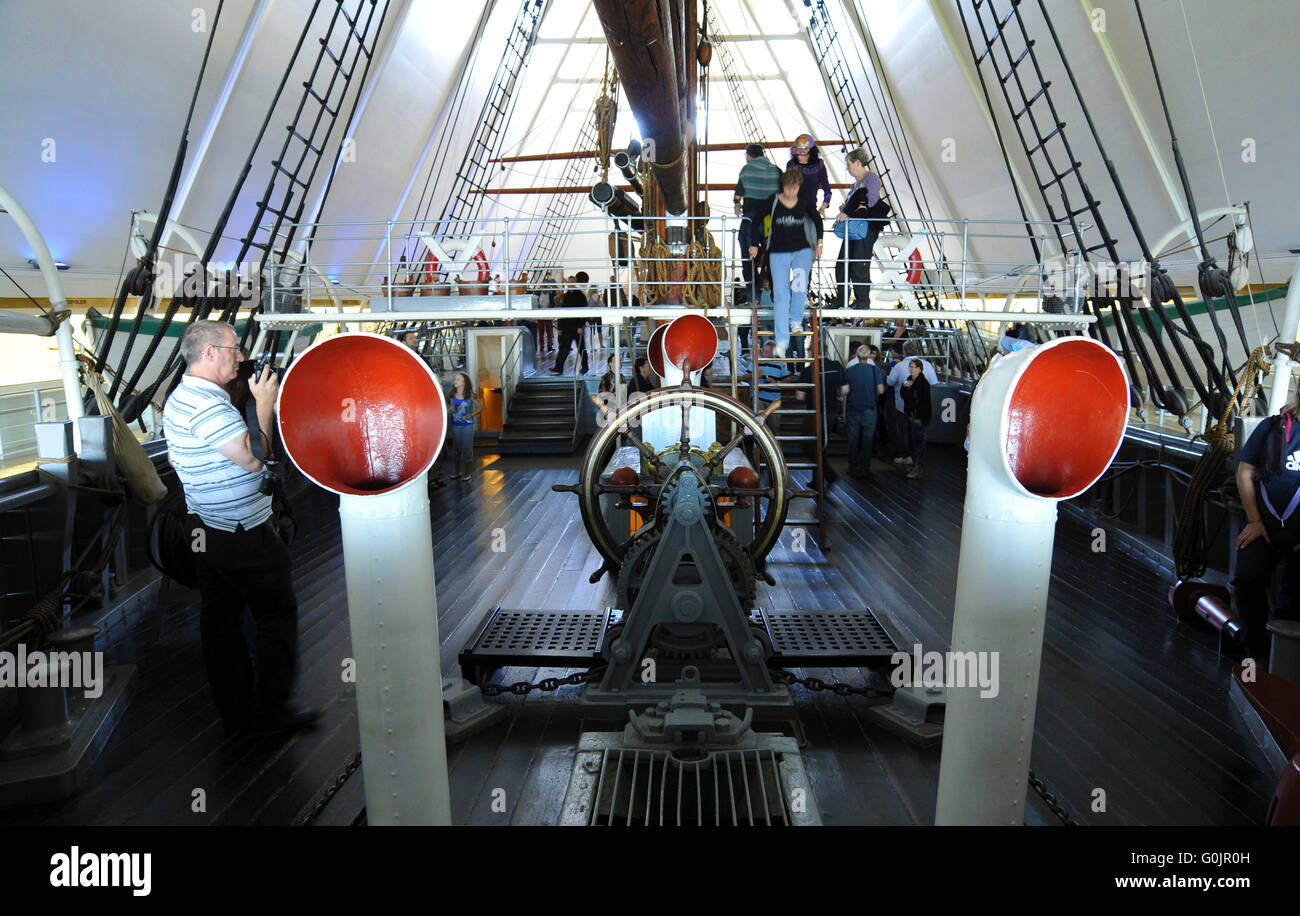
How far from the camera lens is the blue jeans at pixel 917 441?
8.14m

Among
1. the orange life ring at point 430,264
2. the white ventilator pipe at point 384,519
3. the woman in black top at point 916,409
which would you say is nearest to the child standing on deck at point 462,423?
the orange life ring at point 430,264

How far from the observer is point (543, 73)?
1853cm

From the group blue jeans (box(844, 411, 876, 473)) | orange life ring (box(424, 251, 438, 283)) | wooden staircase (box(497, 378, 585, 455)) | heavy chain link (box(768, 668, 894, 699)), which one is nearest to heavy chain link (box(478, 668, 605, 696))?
heavy chain link (box(768, 668, 894, 699))

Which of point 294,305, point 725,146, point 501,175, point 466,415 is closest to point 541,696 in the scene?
point 294,305

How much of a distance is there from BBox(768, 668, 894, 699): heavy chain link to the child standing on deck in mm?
4900

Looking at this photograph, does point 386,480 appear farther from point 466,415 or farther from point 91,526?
point 466,415

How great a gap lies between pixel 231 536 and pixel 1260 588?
374 centimetres

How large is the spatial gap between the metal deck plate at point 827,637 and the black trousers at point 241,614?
1817 millimetres

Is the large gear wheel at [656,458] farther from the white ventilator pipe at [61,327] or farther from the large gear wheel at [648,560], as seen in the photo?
the white ventilator pipe at [61,327]

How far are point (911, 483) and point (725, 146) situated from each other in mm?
11790

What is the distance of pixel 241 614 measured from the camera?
9.10 ft

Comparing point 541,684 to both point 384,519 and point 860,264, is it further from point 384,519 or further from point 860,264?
point 860,264

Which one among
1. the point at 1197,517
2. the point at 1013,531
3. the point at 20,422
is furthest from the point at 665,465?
the point at 20,422

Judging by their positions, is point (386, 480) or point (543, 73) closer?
point (386, 480)
